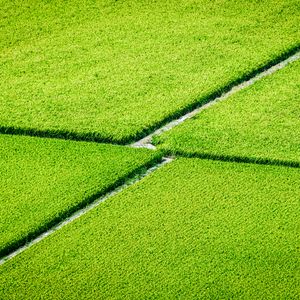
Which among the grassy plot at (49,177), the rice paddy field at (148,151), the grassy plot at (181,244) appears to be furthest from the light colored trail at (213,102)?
the grassy plot at (181,244)

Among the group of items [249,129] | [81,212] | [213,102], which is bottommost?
[81,212]

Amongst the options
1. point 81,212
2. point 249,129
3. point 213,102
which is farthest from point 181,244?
point 213,102

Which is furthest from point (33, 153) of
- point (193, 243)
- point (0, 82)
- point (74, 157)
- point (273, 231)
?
point (273, 231)

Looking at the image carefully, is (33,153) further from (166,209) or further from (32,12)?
(32,12)

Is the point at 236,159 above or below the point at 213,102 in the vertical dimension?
below

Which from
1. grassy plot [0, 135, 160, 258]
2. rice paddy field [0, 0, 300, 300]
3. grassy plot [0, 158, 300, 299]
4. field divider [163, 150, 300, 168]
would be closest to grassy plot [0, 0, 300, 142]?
rice paddy field [0, 0, 300, 300]

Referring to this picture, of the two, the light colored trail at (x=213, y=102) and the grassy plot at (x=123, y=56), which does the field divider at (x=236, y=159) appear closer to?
the light colored trail at (x=213, y=102)

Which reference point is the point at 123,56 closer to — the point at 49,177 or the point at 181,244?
the point at 49,177
